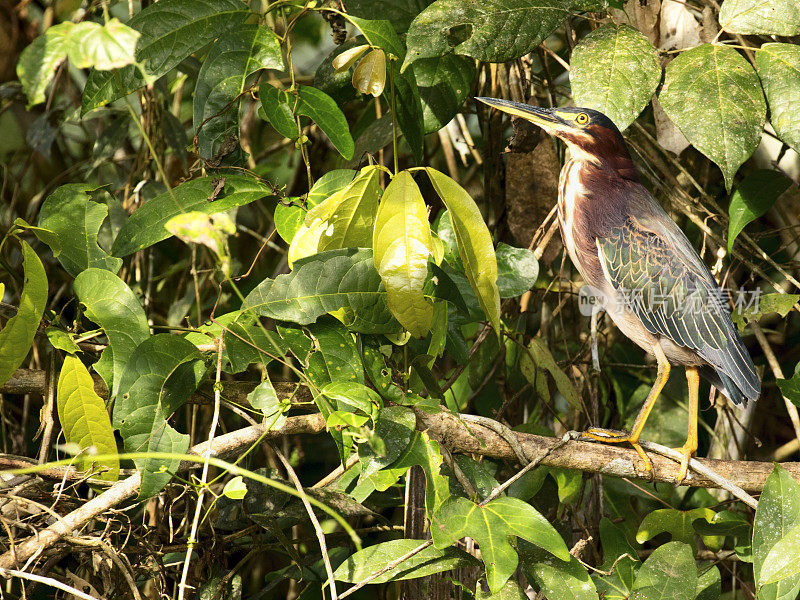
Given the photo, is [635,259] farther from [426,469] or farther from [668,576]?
[426,469]

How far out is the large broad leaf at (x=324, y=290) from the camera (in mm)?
1321

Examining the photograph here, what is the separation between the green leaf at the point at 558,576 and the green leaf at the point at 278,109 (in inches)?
36.2

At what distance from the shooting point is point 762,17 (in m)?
1.53

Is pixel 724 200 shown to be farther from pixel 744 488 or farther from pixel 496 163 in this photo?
pixel 744 488

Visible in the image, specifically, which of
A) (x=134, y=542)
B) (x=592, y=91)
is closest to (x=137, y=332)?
(x=134, y=542)

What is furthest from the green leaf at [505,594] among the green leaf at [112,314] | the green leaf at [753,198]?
the green leaf at [753,198]

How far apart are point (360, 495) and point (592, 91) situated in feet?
3.19

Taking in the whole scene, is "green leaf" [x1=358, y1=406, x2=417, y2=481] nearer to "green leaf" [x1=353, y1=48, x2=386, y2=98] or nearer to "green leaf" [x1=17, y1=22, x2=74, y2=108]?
"green leaf" [x1=353, y1=48, x2=386, y2=98]

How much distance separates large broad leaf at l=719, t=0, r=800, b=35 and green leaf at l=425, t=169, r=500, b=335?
74 centimetres

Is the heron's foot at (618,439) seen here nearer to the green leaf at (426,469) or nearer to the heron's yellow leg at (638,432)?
the heron's yellow leg at (638,432)

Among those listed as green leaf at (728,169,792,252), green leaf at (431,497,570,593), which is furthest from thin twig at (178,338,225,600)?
green leaf at (728,169,792,252)

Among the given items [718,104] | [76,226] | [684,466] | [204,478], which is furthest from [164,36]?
[684,466]

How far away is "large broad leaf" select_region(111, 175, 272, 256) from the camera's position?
139 centimetres

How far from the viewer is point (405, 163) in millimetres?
2477
